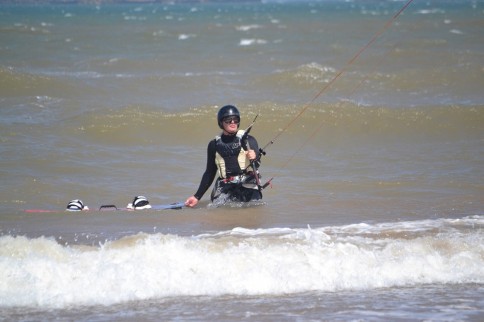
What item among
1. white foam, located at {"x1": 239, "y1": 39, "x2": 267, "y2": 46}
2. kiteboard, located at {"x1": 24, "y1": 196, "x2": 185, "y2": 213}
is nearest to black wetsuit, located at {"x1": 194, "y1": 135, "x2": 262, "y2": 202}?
kiteboard, located at {"x1": 24, "y1": 196, "x2": 185, "y2": 213}

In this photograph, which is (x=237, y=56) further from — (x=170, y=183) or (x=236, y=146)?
(x=236, y=146)

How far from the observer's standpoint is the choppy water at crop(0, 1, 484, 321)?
6453 millimetres

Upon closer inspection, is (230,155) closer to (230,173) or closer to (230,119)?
(230,173)

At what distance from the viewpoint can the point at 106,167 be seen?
11.9m

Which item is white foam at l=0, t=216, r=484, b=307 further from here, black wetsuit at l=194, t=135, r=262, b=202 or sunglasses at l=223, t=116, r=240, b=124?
sunglasses at l=223, t=116, r=240, b=124

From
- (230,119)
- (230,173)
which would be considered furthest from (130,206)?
(230,119)

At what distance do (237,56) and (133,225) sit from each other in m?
19.6

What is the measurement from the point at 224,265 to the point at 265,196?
314 cm

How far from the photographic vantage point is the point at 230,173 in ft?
29.7

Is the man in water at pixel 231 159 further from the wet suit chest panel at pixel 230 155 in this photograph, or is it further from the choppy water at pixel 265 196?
the choppy water at pixel 265 196

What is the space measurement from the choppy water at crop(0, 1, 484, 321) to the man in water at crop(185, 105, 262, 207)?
0.90 feet

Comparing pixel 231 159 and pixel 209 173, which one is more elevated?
pixel 231 159

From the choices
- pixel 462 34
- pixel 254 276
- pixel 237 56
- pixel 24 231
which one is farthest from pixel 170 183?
pixel 462 34

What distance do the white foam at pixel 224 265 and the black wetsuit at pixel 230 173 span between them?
4.46ft
